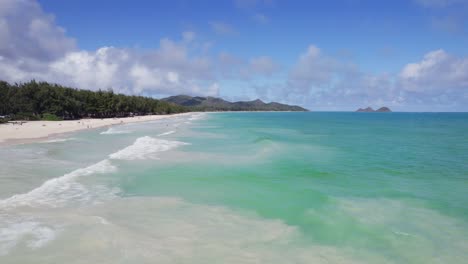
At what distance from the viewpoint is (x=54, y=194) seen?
1273 cm

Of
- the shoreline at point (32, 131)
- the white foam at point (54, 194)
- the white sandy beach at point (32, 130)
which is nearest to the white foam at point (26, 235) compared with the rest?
the white foam at point (54, 194)

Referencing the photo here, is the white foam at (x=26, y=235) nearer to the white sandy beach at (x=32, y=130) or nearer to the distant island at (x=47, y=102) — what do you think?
the white sandy beach at (x=32, y=130)

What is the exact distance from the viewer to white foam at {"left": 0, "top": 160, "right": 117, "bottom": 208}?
11.5 m

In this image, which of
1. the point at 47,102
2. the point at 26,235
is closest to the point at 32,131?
the point at 47,102

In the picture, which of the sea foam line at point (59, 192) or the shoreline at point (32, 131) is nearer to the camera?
the sea foam line at point (59, 192)

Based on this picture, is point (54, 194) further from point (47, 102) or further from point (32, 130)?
point (47, 102)

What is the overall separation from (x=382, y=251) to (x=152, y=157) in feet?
55.7

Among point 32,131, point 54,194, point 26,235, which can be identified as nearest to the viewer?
point 26,235

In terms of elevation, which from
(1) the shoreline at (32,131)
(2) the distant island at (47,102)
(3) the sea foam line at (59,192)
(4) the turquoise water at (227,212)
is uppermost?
(2) the distant island at (47,102)

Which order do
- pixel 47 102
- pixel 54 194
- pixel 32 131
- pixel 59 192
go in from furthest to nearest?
pixel 47 102
pixel 32 131
pixel 59 192
pixel 54 194

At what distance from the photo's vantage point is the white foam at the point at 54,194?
11.5 meters

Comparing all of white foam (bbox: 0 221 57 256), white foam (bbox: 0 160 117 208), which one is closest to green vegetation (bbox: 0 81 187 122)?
white foam (bbox: 0 160 117 208)

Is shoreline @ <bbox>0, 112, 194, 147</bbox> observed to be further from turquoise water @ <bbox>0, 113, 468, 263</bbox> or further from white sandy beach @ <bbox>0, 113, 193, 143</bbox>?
turquoise water @ <bbox>0, 113, 468, 263</bbox>

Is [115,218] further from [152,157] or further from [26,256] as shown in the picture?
[152,157]
